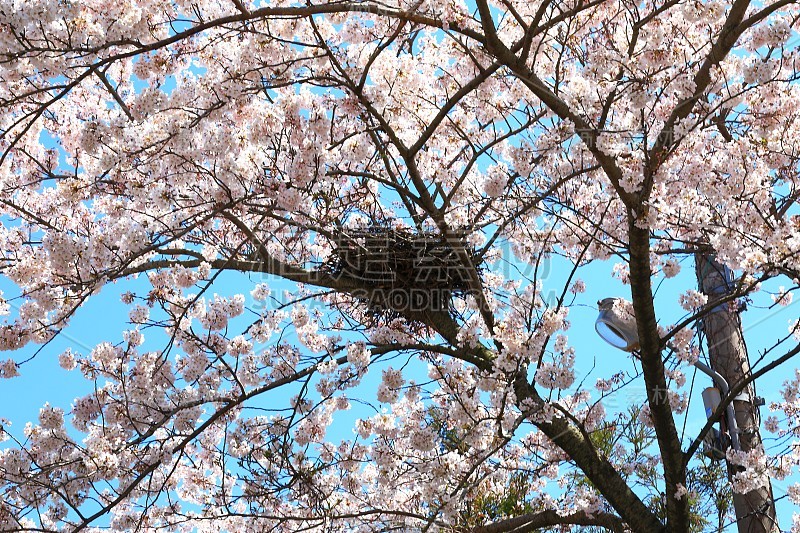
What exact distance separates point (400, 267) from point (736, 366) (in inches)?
107

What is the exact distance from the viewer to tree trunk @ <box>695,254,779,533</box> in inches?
209

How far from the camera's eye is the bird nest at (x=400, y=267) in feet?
17.1

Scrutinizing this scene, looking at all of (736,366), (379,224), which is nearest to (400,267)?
(379,224)

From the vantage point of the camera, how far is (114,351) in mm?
5578

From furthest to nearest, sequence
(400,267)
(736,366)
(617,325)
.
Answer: (736,366)
(400,267)
(617,325)

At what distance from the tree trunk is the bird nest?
1951 millimetres

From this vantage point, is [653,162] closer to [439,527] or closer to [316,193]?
[316,193]

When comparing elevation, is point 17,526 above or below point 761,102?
below

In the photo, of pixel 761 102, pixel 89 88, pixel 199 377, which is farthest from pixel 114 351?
pixel 761 102

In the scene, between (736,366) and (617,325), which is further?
(736,366)

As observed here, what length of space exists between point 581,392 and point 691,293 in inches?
43.4

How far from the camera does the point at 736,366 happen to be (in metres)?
6.04

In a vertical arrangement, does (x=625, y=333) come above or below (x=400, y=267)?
below

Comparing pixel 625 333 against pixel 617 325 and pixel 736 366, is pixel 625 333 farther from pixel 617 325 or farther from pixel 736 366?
pixel 736 366
